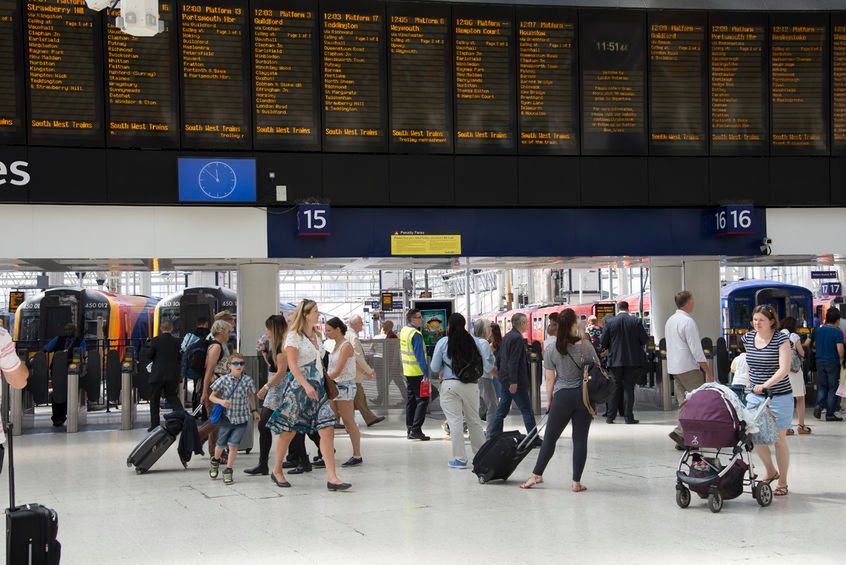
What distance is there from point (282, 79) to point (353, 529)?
6.89 metres

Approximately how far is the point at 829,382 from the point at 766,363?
6.69 m

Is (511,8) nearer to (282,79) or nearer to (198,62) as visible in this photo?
(282,79)

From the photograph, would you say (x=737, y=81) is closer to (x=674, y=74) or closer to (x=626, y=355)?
(x=674, y=74)

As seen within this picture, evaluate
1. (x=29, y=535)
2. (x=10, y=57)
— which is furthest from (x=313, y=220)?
(x=29, y=535)

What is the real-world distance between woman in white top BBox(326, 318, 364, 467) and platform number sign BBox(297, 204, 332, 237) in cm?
269

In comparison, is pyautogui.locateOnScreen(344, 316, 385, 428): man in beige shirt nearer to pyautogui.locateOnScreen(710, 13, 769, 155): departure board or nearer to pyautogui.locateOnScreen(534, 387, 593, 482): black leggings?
pyautogui.locateOnScreen(534, 387, 593, 482): black leggings

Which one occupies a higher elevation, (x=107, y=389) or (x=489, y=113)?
(x=489, y=113)

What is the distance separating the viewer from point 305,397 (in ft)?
29.4

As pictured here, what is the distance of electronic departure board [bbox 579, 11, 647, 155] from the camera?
1323cm

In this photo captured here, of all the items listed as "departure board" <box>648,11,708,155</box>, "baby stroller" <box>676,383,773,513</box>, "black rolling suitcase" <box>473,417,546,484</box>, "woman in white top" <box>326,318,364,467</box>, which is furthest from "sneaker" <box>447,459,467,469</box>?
"departure board" <box>648,11,708,155</box>

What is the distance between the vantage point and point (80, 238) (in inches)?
483

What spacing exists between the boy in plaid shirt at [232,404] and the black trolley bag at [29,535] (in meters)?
4.14

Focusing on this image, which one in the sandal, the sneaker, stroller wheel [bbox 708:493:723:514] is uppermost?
stroller wheel [bbox 708:493:723:514]

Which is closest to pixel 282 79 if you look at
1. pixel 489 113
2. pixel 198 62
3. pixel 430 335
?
pixel 198 62
